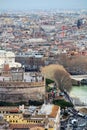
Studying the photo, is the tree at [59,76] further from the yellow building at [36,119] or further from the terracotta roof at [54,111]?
the yellow building at [36,119]

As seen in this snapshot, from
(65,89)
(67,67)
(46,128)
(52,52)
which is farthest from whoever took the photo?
(52,52)

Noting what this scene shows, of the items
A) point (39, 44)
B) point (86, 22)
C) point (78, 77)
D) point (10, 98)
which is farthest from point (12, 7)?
point (10, 98)

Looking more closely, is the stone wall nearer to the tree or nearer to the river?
the river

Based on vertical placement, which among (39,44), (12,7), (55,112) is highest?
(55,112)

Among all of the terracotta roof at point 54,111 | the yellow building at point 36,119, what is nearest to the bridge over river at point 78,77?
the terracotta roof at point 54,111

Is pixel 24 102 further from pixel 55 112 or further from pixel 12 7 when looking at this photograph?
pixel 12 7
